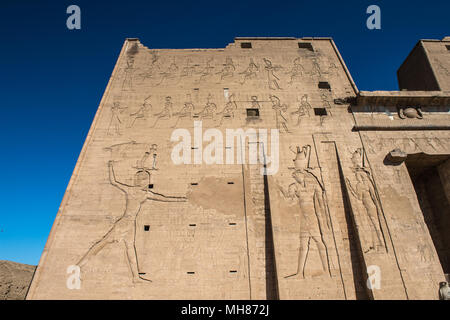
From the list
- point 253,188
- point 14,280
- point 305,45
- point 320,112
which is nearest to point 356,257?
point 253,188

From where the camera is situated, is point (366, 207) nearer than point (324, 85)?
Yes

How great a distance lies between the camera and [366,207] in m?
8.57

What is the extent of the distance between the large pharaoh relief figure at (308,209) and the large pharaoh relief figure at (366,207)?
94cm

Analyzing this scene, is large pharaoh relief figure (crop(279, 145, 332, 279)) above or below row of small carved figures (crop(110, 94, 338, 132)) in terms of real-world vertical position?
below

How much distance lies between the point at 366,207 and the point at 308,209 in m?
1.77

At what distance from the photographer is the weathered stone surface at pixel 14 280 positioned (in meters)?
14.1

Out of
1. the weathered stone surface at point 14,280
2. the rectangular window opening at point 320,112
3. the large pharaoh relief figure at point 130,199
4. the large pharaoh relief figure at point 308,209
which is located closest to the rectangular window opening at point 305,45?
the rectangular window opening at point 320,112

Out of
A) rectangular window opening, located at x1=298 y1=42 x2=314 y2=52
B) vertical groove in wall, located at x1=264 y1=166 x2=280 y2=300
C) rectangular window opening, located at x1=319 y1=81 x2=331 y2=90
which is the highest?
rectangular window opening, located at x1=298 y1=42 x2=314 y2=52

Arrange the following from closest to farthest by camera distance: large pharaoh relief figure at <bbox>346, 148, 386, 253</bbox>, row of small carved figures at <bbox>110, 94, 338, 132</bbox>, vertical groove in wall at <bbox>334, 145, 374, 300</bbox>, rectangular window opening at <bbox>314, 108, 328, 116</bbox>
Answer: vertical groove in wall at <bbox>334, 145, 374, 300</bbox>, large pharaoh relief figure at <bbox>346, 148, 386, 253</bbox>, row of small carved figures at <bbox>110, 94, 338, 132</bbox>, rectangular window opening at <bbox>314, 108, 328, 116</bbox>

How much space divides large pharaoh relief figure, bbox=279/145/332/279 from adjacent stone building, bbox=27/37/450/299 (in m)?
0.03

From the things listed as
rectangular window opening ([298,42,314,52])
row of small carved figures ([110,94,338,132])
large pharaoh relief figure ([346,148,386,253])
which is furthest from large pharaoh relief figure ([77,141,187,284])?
rectangular window opening ([298,42,314,52])

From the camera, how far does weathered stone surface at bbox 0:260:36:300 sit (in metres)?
14.1

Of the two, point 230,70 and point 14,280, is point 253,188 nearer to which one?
point 230,70

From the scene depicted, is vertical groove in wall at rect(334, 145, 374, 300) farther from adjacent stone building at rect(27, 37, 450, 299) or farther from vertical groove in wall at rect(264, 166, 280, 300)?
vertical groove in wall at rect(264, 166, 280, 300)
